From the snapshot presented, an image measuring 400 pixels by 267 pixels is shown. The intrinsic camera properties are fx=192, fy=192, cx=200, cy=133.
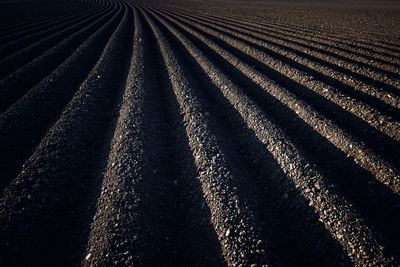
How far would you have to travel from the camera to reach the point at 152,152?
12.2 ft

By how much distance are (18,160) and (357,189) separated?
5958 mm

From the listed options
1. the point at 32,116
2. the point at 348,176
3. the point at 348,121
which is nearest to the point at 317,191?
the point at 348,176

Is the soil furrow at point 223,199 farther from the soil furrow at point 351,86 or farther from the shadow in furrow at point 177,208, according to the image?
the soil furrow at point 351,86

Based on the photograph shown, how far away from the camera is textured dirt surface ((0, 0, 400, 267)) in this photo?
2344 millimetres

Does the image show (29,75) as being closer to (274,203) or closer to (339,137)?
(274,203)

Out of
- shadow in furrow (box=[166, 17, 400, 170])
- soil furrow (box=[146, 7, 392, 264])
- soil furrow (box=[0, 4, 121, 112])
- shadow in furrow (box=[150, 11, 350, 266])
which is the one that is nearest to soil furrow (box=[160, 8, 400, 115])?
shadow in furrow (box=[166, 17, 400, 170])

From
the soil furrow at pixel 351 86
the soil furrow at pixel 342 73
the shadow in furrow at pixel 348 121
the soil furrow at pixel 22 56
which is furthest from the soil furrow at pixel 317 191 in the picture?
the soil furrow at pixel 22 56

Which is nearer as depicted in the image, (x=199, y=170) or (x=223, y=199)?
(x=223, y=199)

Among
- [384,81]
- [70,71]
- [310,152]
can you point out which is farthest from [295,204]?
[70,71]

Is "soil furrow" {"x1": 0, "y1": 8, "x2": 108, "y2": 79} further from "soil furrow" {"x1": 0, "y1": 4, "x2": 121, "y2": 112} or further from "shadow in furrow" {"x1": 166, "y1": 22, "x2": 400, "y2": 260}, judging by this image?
"shadow in furrow" {"x1": 166, "y1": 22, "x2": 400, "y2": 260}

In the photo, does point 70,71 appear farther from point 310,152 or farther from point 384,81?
point 384,81

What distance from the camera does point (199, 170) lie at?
10.8ft

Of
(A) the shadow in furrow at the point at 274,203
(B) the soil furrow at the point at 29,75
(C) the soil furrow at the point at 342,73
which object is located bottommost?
(A) the shadow in furrow at the point at 274,203

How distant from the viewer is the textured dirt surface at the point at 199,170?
234 cm
